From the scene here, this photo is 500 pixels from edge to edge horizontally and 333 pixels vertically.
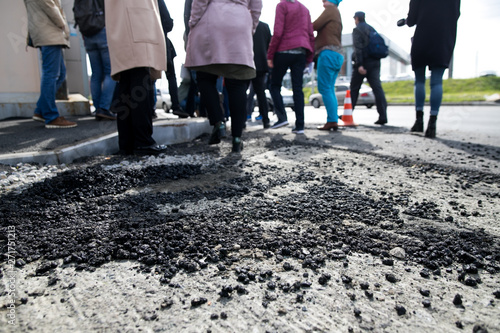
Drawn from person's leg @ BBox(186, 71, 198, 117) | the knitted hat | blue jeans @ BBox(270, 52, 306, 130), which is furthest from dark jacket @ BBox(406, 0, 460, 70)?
person's leg @ BBox(186, 71, 198, 117)

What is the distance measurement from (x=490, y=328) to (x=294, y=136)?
3.88 meters

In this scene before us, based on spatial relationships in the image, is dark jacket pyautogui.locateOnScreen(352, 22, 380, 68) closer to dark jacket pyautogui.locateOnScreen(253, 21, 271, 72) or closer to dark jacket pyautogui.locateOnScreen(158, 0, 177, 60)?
dark jacket pyautogui.locateOnScreen(253, 21, 271, 72)

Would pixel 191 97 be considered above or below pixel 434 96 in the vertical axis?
above

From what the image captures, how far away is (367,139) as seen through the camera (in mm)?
4426

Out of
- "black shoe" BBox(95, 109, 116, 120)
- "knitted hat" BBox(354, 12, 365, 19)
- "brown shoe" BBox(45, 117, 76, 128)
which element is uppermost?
"knitted hat" BBox(354, 12, 365, 19)

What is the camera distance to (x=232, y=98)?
363cm

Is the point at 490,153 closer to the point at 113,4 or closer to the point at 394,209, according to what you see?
the point at 394,209

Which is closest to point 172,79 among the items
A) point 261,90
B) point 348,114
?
point 261,90

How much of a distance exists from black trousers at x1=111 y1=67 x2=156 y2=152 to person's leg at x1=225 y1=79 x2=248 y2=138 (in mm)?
813

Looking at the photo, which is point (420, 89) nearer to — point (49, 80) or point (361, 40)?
point (361, 40)

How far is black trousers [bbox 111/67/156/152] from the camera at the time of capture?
3.18 m

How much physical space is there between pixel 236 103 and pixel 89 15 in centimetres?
273

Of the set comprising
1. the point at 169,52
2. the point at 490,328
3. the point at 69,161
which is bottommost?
the point at 490,328

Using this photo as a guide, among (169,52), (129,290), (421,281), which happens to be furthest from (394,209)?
(169,52)
